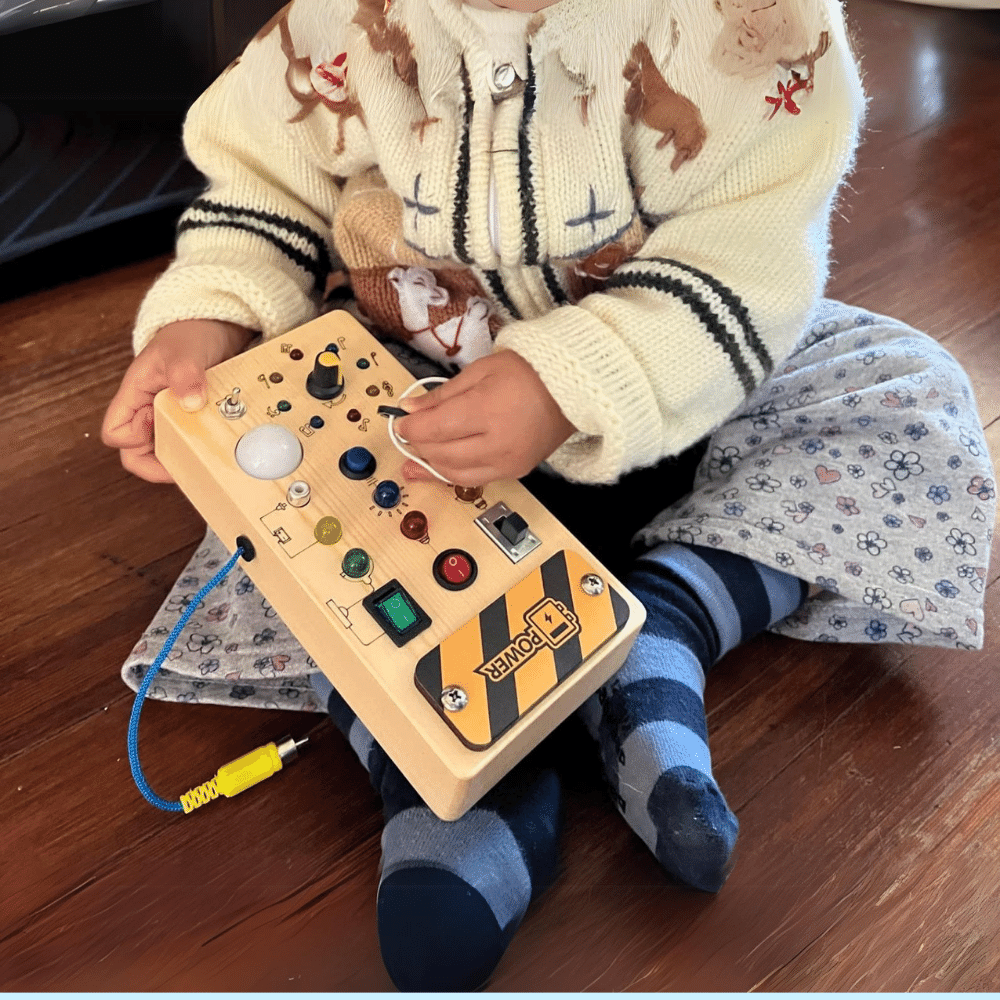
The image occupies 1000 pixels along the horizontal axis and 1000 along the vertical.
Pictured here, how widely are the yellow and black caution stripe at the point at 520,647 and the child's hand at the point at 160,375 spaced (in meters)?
0.22

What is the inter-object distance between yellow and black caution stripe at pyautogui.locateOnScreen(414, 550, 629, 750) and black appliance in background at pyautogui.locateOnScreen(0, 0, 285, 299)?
0.67 metres

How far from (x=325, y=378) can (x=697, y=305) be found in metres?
0.23

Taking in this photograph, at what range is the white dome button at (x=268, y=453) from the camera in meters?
0.52

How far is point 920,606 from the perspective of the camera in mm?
595

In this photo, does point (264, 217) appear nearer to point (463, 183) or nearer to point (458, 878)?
point (463, 183)

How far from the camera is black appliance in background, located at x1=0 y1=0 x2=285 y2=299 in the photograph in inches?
33.8

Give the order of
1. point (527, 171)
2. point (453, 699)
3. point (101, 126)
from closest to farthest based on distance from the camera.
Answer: point (453, 699) < point (527, 171) < point (101, 126)

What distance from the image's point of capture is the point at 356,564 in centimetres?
49

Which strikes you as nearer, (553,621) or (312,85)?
(553,621)

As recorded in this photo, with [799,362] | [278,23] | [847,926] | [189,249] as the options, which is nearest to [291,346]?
[189,249]

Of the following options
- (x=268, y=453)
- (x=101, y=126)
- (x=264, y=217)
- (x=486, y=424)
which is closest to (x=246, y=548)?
(x=268, y=453)

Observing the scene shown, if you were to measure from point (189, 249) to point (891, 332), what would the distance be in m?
0.52

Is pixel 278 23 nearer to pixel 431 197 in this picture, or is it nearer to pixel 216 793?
pixel 431 197

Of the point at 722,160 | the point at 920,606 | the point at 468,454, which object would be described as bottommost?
the point at 920,606
